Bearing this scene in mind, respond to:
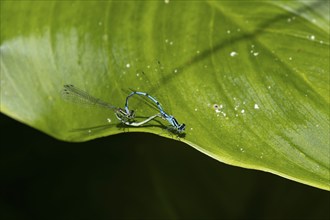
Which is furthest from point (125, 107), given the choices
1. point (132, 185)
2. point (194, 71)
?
point (132, 185)

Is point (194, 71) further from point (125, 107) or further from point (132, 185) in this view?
point (132, 185)

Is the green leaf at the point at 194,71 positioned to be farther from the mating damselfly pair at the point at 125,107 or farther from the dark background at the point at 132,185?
the dark background at the point at 132,185

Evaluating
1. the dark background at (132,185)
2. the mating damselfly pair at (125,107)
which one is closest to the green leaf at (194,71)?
the mating damselfly pair at (125,107)

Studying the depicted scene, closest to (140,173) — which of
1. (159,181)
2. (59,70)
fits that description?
(159,181)

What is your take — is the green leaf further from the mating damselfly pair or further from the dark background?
the dark background

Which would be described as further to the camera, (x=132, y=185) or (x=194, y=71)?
(x=132, y=185)

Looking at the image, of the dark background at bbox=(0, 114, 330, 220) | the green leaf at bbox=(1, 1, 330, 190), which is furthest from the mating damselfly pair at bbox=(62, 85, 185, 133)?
the dark background at bbox=(0, 114, 330, 220)
